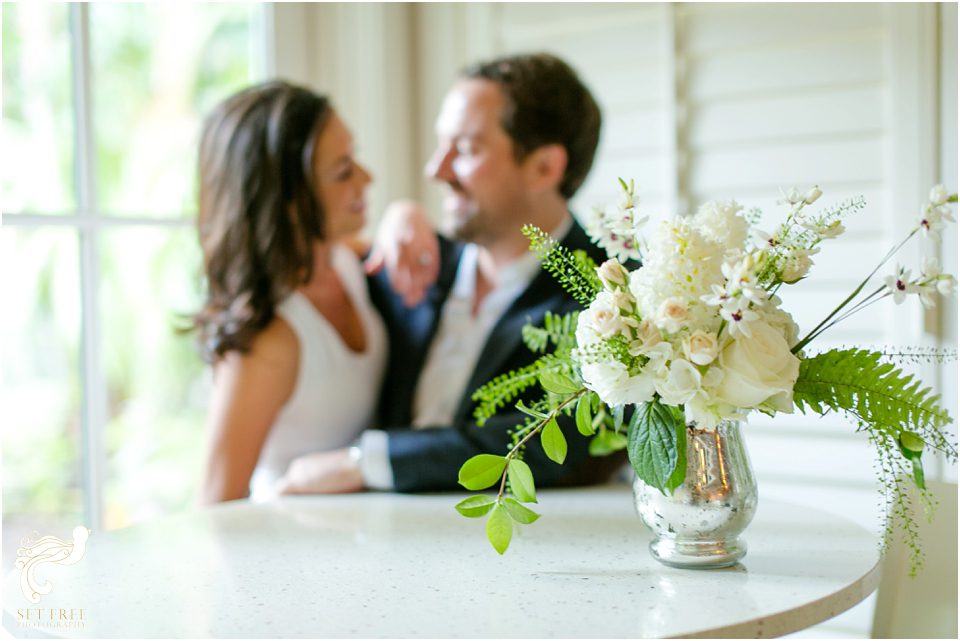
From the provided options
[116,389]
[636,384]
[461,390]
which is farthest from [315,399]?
[636,384]

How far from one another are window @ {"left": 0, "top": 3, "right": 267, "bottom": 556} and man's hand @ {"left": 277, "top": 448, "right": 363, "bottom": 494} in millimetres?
457

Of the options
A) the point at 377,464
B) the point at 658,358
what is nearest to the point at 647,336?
the point at 658,358

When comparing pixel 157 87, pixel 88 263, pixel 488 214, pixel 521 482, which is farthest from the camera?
pixel 157 87

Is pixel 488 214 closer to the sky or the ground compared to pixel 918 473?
closer to the sky

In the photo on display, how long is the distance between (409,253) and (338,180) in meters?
0.21

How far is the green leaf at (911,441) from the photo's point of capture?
3.47 ft

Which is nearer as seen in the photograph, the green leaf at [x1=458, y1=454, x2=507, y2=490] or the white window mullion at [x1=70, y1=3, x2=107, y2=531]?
the green leaf at [x1=458, y1=454, x2=507, y2=490]

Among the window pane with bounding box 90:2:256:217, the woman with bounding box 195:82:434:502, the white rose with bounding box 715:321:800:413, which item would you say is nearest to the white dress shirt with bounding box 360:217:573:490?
the woman with bounding box 195:82:434:502

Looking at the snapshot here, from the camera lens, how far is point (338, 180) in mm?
1934

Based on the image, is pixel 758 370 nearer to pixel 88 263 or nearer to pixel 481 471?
pixel 481 471

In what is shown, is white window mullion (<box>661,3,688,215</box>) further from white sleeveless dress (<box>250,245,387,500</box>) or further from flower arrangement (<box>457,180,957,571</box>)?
flower arrangement (<box>457,180,957,571</box>)

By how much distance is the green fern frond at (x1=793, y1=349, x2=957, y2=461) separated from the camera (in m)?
1.04

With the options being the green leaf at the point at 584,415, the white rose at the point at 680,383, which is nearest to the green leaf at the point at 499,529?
the green leaf at the point at 584,415

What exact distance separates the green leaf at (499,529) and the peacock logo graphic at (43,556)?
0.51 metres
